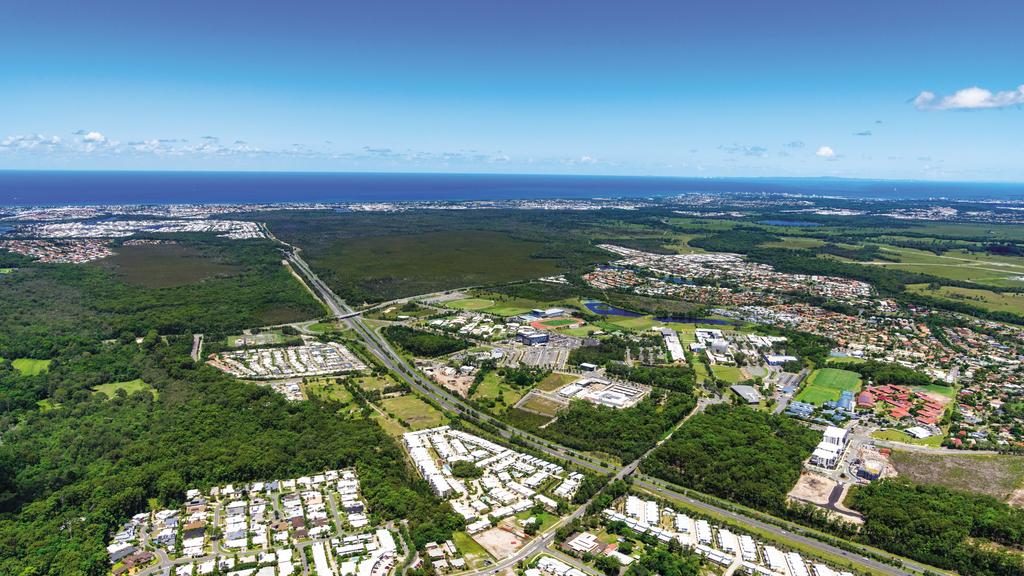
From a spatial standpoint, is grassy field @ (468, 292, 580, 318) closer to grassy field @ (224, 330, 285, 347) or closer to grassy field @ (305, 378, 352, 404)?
grassy field @ (224, 330, 285, 347)

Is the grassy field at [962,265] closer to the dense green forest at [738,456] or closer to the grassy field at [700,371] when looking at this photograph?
the grassy field at [700,371]

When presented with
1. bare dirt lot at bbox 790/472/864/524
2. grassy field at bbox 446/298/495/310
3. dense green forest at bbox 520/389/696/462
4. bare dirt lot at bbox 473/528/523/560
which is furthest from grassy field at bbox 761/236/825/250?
bare dirt lot at bbox 473/528/523/560

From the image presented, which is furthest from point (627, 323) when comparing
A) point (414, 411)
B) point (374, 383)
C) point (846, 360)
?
point (414, 411)

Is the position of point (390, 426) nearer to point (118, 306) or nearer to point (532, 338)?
point (532, 338)

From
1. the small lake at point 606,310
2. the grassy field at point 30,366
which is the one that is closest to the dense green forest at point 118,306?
the grassy field at point 30,366

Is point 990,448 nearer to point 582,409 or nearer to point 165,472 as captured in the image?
point 582,409

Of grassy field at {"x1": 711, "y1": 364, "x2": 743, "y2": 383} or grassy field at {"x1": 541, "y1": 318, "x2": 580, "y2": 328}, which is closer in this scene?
grassy field at {"x1": 711, "y1": 364, "x2": 743, "y2": 383}
